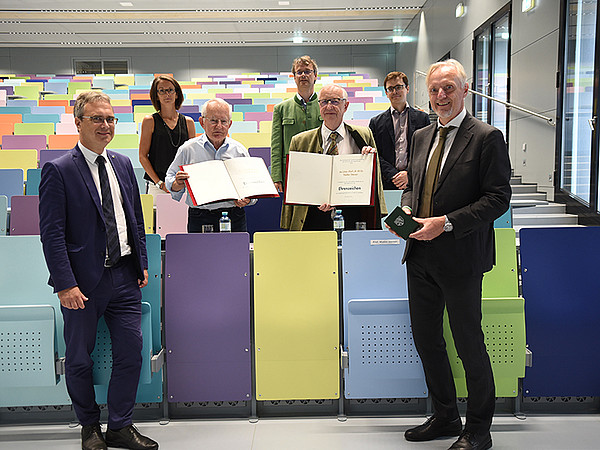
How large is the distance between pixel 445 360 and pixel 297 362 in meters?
0.62

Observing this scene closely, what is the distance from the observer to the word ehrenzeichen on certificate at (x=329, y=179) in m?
2.47

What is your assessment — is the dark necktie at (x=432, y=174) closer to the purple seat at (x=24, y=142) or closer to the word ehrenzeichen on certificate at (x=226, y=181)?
the word ehrenzeichen on certificate at (x=226, y=181)

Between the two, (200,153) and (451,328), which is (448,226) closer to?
(451,328)

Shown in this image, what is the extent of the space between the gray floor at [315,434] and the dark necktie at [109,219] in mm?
813

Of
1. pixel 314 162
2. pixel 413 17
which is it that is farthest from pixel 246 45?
pixel 314 162

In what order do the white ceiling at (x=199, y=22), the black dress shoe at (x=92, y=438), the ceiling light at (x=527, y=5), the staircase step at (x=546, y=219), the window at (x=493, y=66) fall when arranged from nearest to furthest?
the black dress shoe at (x=92, y=438)
the staircase step at (x=546, y=219)
the ceiling light at (x=527, y=5)
the window at (x=493, y=66)
the white ceiling at (x=199, y=22)

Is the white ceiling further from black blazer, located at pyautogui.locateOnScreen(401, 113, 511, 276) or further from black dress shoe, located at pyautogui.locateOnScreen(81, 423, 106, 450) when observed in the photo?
black dress shoe, located at pyautogui.locateOnScreen(81, 423, 106, 450)

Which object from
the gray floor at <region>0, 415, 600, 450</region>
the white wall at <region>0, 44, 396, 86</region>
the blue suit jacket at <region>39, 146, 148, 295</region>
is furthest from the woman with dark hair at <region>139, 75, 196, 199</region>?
the white wall at <region>0, 44, 396, 86</region>

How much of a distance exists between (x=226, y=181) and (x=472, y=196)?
3.58 ft

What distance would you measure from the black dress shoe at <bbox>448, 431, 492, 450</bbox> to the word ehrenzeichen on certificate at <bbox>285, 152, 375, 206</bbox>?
1037mm

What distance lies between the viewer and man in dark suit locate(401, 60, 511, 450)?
1.88m

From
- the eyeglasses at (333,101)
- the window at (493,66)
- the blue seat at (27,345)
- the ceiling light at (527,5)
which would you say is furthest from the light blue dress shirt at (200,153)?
the window at (493,66)

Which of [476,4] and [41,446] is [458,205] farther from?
[476,4]

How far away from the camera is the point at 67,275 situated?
6.28 ft
